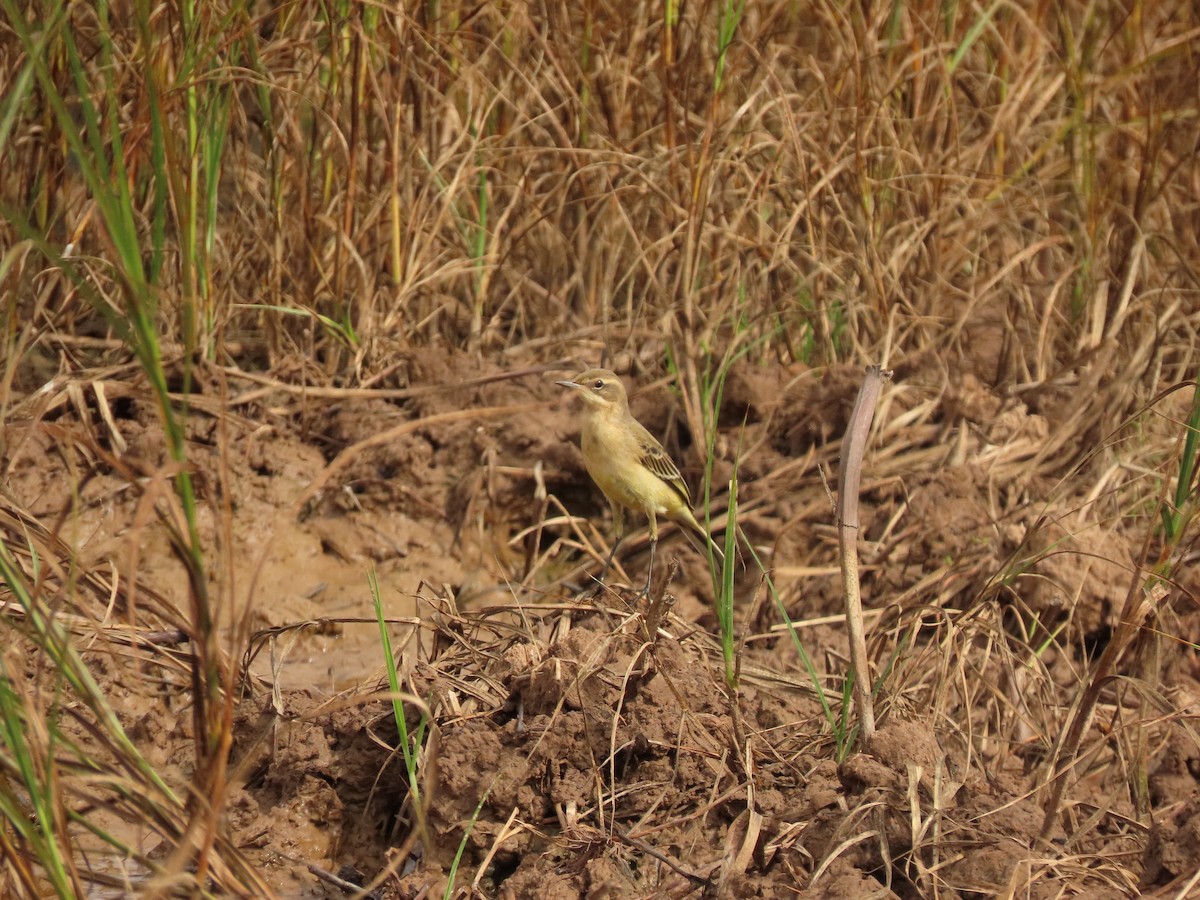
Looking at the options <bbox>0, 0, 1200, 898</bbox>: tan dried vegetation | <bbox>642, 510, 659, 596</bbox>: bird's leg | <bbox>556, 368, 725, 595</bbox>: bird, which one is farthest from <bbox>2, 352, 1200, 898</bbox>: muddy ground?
<bbox>556, 368, 725, 595</bbox>: bird

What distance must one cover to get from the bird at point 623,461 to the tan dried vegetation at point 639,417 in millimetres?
309

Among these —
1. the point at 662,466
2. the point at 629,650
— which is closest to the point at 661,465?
the point at 662,466

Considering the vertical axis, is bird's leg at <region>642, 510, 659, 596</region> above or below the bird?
below

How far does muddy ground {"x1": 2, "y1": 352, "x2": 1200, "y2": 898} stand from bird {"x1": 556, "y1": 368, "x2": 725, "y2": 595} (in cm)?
30

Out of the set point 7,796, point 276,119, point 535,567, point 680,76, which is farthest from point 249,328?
point 7,796

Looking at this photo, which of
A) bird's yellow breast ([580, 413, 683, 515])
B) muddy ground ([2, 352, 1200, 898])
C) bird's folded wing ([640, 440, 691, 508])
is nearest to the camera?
muddy ground ([2, 352, 1200, 898])

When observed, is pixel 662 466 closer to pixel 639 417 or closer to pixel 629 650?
pixel 639 417

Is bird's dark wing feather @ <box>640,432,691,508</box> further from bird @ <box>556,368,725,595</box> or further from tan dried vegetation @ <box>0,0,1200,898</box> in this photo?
tan dried vegetation @ <box>0,0,1200,898</box>

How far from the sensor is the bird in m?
5.84

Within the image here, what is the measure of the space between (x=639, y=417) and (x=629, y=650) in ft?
8.14

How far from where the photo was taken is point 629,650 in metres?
4.41

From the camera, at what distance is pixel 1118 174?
7328mm

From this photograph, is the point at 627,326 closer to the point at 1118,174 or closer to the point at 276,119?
the point at 276,119

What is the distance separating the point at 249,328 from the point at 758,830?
377 centimetres
